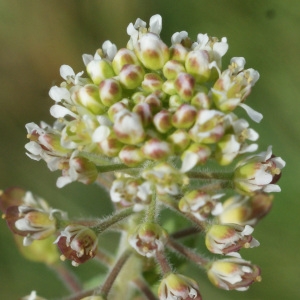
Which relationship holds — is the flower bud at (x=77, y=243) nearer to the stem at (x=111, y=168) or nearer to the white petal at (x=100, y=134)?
the stem at (x=111, y=168)

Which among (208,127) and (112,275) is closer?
(208,127)

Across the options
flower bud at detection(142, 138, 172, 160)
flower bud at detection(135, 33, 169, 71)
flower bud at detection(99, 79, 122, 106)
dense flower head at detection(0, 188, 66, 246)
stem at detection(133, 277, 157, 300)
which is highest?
flower bud at detection(135, 33, 169, 71)

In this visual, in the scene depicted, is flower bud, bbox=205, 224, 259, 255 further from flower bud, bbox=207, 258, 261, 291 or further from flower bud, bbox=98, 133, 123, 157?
flower bud, bbox=98, 133, 123, 157

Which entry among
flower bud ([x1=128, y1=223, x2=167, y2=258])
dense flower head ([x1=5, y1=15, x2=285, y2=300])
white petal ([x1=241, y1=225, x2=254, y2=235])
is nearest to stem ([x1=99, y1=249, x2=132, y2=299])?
dense flower head ([x1=5, y1=15, x2=285, y2=300])

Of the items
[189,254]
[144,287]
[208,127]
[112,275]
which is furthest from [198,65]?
[144,287]

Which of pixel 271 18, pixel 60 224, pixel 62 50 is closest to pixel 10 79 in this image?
pixel 62 50

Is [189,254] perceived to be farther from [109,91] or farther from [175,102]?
[109,91]
